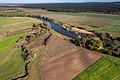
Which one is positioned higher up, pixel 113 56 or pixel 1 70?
pixel 113 56

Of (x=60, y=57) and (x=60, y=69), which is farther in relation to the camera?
(x=60, y=57)

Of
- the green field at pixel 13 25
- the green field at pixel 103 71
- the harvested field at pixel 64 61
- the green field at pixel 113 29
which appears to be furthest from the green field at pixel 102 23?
the green field at pixel 103 71

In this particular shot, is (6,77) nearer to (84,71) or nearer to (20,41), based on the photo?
(84,71)

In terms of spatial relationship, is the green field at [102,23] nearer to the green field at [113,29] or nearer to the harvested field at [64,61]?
the green field at [113,29]

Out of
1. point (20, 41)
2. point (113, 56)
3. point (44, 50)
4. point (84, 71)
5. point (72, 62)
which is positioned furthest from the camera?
point (20, 41)

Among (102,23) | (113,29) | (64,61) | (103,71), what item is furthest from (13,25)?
(103,71)

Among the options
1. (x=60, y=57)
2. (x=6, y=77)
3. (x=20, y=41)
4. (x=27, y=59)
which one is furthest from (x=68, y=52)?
(x=20, y=41)

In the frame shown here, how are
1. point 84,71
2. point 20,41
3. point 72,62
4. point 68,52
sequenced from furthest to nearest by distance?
point 20,41 → point 68,52 → point 72,62 → point 84,71

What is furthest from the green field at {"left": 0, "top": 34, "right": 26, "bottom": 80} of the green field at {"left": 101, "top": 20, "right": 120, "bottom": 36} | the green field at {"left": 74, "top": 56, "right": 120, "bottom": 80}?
the green field at {"left": 101, "top": 20, "right": 120, "bottom": 36}
